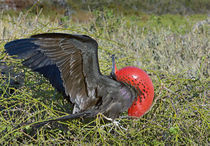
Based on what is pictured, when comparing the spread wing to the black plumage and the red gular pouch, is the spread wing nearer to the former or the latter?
the black plumage

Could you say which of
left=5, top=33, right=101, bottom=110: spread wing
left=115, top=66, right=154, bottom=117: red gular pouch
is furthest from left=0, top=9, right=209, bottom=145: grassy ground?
left=5, top=33, right=101, bottom=110: spread wing

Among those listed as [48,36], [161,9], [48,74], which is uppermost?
[48,36]

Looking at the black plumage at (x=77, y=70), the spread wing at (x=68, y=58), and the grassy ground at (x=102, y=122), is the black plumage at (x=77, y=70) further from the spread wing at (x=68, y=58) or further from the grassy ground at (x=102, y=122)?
the grassy ground at (x=102, y=122)

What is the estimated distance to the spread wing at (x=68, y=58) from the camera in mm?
1667

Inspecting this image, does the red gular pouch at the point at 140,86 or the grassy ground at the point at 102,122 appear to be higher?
the red gular pouch at the point at 140,86

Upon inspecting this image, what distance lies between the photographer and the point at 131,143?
69.2 inches

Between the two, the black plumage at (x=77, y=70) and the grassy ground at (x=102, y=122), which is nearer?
the black plumage at (x=77, y=70)

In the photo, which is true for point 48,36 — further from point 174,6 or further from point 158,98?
point 174,6

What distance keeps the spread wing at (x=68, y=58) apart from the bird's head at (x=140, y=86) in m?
0.19

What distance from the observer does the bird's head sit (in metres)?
1.75

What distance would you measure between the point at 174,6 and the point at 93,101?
768cm

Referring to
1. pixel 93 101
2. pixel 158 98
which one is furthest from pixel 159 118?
pixel 93 101

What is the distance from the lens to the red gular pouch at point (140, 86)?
1.75 m

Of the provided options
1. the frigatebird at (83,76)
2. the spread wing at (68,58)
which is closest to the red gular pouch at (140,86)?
the frigatebird at (83,76)
